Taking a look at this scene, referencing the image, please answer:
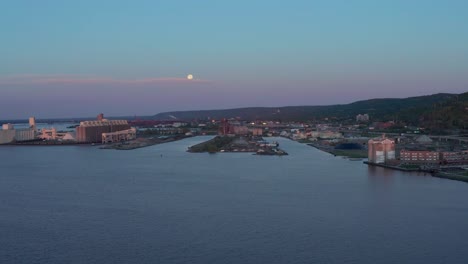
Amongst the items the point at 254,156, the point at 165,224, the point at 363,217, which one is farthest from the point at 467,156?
the point at 165,224

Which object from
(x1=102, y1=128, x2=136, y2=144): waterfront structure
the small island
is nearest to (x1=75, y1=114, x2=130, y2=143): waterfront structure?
(x1=102, y1=128, x2=136, y2=144): waterfront structure

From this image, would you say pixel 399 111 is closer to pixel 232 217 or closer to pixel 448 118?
pixel 448 118

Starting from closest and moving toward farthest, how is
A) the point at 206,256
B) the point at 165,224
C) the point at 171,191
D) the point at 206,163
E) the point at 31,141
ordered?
the point at 206,256
the point at 165,224
the point at 171,191
the point at 206,163
the point at 31,141

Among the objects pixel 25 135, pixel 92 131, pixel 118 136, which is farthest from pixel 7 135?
pixel 118 136

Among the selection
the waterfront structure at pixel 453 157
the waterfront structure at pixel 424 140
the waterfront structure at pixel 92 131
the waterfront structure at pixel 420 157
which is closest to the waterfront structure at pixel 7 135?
the waterfront structure at pixel 92 131

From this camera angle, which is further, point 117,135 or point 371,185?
point 117,135

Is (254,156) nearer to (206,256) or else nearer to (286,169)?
(286,169)
